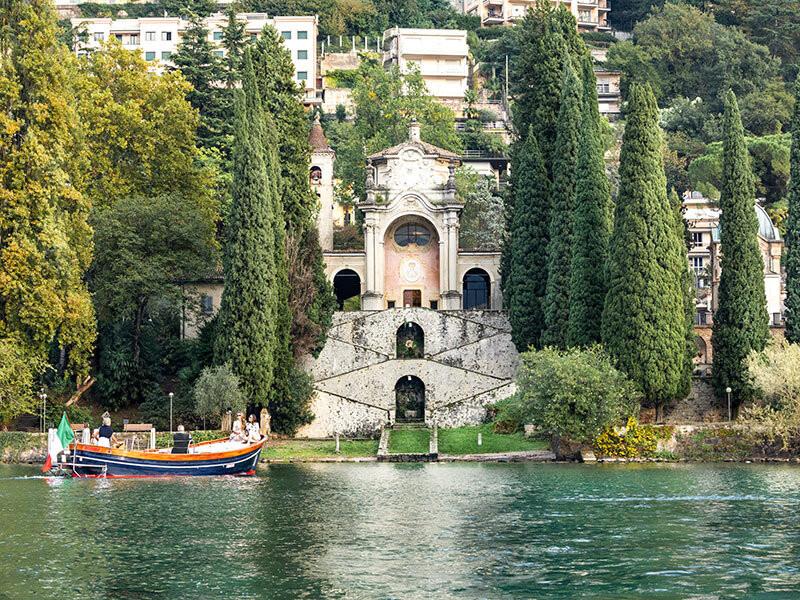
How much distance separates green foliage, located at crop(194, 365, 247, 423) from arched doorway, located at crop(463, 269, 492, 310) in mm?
24533

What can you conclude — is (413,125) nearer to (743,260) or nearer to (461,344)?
(461,344)

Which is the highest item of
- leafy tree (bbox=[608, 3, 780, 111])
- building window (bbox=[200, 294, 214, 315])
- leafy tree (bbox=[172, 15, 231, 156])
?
leafy tree (bbox=[608, 3, 780, 111])

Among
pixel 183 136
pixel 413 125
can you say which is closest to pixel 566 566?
pixel 183 136

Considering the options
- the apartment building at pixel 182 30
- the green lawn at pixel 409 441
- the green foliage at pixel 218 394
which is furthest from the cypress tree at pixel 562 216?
Answer: the apartment building at pixel 182 30

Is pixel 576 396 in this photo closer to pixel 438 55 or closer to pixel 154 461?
pixel 154 461

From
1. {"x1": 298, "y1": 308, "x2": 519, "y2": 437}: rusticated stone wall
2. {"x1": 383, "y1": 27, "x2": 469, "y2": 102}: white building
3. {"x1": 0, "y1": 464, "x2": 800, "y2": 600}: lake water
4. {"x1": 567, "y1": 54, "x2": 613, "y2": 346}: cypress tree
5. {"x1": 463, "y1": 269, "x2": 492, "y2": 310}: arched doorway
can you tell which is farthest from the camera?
{"x1": 383, "y1": 27, "x2": 469, "y2": 102}: white building

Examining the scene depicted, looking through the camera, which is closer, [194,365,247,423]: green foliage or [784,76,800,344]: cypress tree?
[194,365,247,423]: green foliage

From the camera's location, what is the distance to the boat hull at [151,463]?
49.6 m

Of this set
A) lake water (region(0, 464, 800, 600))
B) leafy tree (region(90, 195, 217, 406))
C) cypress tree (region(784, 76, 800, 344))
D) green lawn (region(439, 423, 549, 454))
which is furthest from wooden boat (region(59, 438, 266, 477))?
cypress tree (region(784, 76, 800, 344))

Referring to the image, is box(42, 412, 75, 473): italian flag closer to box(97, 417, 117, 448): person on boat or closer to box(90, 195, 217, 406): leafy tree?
box(97, 417, 117, 448): person on boat

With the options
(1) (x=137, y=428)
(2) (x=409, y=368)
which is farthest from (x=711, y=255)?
(1) (x=137, y=428)

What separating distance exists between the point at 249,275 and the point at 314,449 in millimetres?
7453

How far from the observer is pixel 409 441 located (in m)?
62.0

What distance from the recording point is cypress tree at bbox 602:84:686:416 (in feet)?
Result: 190
